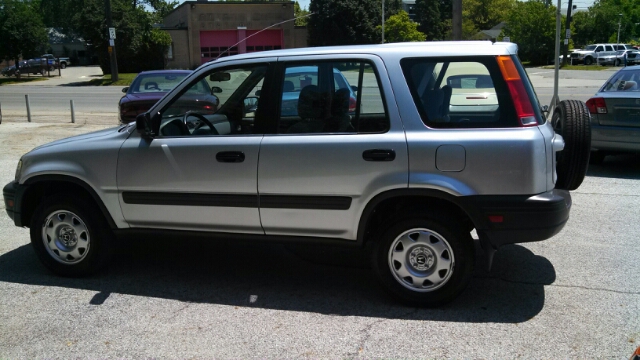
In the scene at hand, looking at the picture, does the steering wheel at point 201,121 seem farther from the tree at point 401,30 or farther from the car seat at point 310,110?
the tree at point 401,30

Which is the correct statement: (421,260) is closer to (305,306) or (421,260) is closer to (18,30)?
(305,306)

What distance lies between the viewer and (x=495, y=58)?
4379mm

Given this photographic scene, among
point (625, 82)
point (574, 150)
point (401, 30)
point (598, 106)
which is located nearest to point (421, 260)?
point (574, 150)

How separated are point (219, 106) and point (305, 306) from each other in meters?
1.81

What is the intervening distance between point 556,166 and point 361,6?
2147 inches

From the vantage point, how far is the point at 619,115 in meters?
9.00

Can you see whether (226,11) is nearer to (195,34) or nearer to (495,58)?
(195,34)

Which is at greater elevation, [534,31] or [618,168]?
[534,31]

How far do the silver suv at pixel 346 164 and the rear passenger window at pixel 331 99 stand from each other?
10 millimetres

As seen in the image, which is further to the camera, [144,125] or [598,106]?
[598,106]

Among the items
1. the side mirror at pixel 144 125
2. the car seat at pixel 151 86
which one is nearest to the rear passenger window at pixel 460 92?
the side mirror at pixel 144 125

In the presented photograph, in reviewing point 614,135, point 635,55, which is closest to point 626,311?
point 614,135

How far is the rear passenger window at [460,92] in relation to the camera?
4.38m

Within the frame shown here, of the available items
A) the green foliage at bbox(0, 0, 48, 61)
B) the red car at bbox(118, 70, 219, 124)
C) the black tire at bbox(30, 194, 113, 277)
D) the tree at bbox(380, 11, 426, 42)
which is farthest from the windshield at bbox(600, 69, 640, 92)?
the green foliage at bbox(0, 0, 48, 61)
